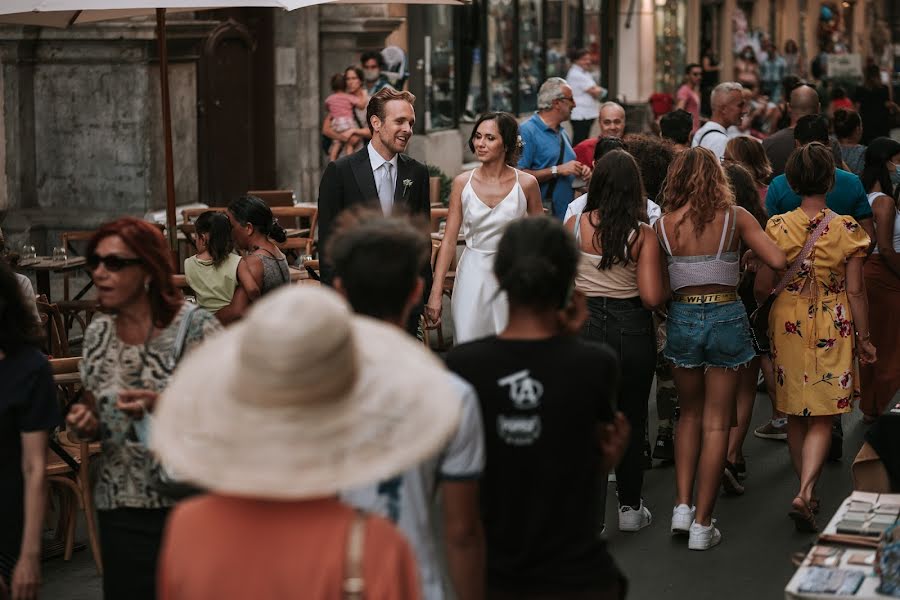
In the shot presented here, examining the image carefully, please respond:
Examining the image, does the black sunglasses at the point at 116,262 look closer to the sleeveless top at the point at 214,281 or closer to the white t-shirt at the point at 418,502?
the white t-shirt at the point at 418,502

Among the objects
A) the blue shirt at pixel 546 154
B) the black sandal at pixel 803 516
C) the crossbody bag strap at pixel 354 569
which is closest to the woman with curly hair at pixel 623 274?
the black sandal at pixel 803 516

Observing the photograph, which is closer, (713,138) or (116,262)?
(116,262)

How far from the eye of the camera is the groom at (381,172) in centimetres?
756

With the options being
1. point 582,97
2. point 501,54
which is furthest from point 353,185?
point 501,54

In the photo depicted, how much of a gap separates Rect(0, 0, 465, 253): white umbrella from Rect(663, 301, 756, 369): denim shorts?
2997 millimetres

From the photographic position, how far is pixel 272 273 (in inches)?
299

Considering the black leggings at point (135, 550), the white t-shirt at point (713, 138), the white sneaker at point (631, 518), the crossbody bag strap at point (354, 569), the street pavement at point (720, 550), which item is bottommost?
the street pavement at point (720, 550)

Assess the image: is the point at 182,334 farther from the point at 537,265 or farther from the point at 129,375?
the point at 537,265

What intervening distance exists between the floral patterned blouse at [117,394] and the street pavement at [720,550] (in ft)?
6.80

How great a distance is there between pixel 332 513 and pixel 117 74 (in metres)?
11.6

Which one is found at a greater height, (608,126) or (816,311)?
(608,126)

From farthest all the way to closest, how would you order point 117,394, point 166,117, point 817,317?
point 166,117, point 817,317, point 117,394

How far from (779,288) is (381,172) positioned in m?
1.95

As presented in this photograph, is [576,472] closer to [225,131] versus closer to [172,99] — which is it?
[172,99]
